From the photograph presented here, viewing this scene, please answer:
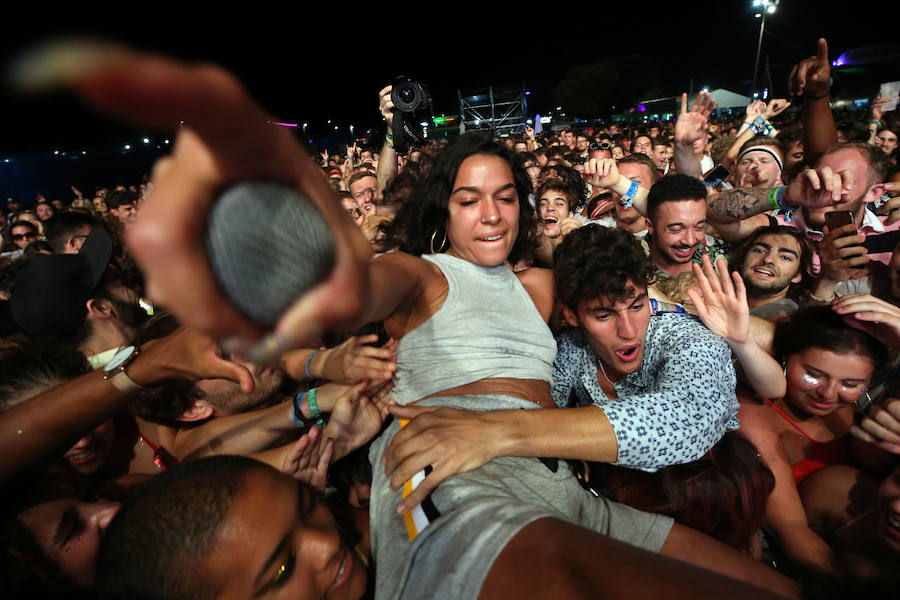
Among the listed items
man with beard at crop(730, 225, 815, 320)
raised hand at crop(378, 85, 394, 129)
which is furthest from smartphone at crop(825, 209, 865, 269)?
raised hand at crop(378, 85, 394, 129)

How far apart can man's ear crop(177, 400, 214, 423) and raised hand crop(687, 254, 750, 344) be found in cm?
259

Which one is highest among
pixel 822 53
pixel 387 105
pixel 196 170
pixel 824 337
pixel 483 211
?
pixel 387 105

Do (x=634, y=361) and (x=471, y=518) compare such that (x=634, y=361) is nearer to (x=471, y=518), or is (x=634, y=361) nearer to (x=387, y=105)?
Result: (x=471, y=518)

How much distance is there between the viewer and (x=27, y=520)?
4.42 ft

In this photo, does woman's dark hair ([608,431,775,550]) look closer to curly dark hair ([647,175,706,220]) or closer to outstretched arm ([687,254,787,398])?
outstretched arm ([687,254,787,398])

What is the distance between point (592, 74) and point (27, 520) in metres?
54.6

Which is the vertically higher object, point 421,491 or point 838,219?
point 838,219

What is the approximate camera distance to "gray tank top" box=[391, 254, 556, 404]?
1823 mm

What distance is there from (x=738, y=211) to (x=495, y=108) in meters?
17.9

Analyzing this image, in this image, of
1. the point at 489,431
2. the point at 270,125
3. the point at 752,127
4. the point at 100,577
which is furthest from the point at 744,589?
the point at 752,127

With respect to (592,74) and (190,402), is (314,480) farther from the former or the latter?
(592,74)

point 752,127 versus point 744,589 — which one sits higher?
point 752,127

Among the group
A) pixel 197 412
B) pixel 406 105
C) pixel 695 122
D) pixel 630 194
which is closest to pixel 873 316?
pixel 630 194

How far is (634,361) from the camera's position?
222cm
